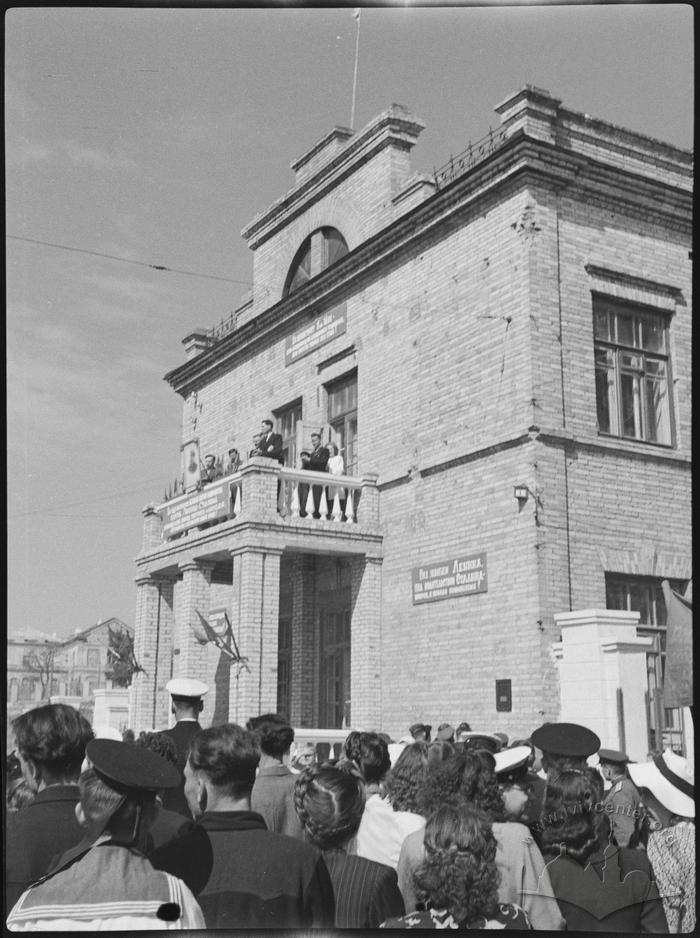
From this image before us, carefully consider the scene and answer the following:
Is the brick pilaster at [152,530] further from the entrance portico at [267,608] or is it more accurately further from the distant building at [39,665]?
the distant building at [39,665]

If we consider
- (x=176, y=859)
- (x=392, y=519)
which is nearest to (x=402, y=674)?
(x=392, y=519)

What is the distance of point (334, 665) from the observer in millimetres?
15938

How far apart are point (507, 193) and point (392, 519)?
15.7 ft

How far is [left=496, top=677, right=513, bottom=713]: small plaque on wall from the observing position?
1198cm

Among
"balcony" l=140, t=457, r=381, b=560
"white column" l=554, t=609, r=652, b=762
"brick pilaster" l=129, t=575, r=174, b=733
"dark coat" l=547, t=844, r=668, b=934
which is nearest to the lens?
"dark coat" l=547, t=844, r=668, b=934

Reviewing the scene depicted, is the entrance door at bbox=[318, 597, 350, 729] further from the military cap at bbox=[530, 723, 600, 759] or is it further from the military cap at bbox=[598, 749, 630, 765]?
the military cap at bbox=[530, 723, 600, 759]

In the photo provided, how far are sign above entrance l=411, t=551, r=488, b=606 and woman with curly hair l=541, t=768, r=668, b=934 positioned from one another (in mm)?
8550

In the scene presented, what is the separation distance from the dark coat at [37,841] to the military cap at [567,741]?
2.65 meters

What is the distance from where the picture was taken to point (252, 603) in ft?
45.7

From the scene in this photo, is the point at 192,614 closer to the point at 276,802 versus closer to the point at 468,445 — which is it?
the point at 468,445

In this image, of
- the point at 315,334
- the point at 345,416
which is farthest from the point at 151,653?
the point at 315,334

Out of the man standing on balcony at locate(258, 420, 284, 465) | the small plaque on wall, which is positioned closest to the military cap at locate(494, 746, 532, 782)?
the small plaque on wall

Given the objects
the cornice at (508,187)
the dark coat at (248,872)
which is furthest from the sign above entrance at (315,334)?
the dark coat at (248,872)

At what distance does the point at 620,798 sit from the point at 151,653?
12.6 m
